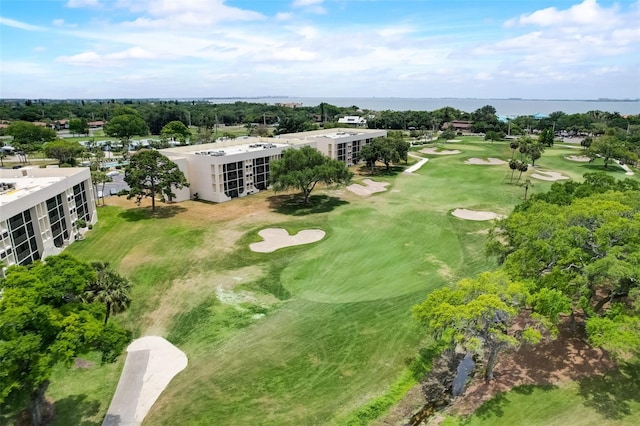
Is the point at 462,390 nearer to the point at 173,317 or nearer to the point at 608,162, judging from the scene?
the point at 173,317

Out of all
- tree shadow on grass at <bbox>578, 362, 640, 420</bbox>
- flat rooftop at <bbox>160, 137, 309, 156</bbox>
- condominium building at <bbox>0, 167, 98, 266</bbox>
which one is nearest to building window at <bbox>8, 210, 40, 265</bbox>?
condominium building at <bbox>0, 167, 98, 266</bbox>

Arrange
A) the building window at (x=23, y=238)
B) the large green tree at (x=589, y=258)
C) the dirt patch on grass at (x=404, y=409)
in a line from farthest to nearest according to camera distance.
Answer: the building window at (x=23, y=238)
the dirt patch on grass at (x=404, y=409)
the large green tree at (x=589, y=258)

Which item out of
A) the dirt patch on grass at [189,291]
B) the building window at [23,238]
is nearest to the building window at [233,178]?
the dirt patch on grass at [189,291]

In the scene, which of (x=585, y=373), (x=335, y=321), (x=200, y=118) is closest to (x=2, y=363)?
(x=335, y=321)

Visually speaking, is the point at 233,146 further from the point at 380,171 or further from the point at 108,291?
the point at 108,291

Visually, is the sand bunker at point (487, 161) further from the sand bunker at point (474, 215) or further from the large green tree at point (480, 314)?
the large green tree at point (480, 314)
